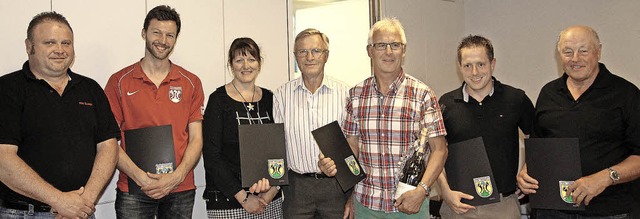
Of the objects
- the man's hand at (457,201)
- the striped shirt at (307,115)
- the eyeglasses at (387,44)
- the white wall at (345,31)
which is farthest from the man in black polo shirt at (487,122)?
the white wall at (345,31)

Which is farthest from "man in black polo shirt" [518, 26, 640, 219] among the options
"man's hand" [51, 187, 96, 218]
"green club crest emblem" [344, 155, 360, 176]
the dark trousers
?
"man's hand" [51, 187, 96, 218]

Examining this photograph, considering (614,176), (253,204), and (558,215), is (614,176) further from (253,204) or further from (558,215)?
(253,204)

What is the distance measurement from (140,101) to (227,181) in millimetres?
612

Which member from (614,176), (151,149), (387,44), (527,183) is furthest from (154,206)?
(614,176)

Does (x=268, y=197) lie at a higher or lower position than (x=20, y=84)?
lower

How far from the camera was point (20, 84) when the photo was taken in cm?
270

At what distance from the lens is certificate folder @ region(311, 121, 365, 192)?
3.00 meters

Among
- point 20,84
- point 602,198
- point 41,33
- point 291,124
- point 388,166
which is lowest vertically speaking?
point 602,198

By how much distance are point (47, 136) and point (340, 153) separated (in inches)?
53.7

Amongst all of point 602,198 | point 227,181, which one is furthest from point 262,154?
point 602,198

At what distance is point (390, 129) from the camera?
295 cm

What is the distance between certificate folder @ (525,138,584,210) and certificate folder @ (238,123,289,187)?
4.11ft

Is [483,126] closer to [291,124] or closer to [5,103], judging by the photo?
[291,124]

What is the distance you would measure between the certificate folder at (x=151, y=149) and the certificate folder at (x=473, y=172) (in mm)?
1422
